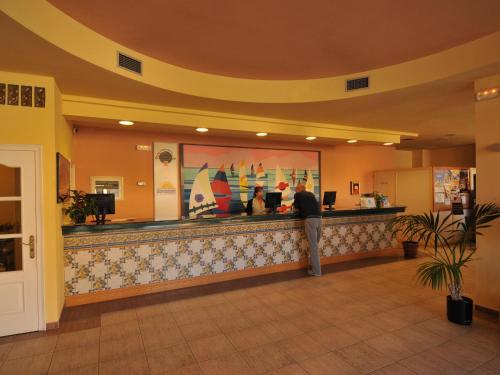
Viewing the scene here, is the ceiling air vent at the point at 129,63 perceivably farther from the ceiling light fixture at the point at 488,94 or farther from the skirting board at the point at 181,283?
the ceiling light fixture at the point at 488,94

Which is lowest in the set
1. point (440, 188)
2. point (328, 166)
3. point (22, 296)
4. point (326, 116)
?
point (22, 296)

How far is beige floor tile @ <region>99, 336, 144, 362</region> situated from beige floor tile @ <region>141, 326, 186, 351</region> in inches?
2.9

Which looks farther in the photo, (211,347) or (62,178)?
(62,178)

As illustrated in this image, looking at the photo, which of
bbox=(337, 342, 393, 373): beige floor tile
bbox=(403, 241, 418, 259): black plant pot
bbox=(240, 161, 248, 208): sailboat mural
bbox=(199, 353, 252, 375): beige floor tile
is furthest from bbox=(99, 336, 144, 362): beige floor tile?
bbox=(403, 241, 418, 259): black plant pot

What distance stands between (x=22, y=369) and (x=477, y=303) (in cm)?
479

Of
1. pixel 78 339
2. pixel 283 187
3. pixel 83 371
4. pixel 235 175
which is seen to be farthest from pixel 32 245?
pixel 283 187

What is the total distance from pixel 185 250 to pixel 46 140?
234 cm

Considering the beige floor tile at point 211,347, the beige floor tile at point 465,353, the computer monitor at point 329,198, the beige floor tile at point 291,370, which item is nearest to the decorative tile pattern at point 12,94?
the beige floor tile at point 211,347

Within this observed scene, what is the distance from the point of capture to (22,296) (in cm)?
323

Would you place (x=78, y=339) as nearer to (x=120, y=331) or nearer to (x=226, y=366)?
(x=120, y=331)

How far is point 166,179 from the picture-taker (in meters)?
5.77

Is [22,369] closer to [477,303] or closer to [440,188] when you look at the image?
[477,303]

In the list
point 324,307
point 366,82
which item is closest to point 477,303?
point 324,307

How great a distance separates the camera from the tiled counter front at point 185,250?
3.99 meters
